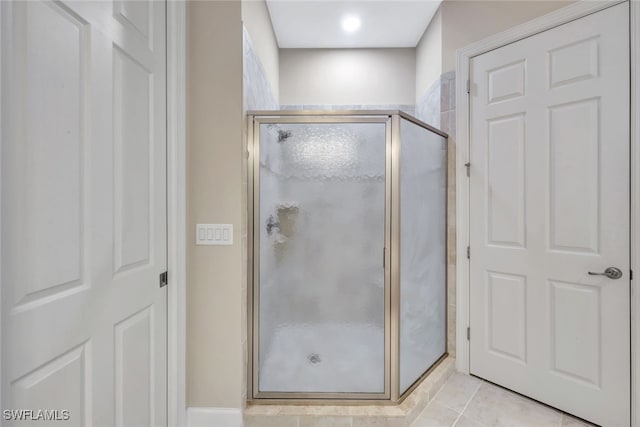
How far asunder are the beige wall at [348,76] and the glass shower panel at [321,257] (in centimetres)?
144

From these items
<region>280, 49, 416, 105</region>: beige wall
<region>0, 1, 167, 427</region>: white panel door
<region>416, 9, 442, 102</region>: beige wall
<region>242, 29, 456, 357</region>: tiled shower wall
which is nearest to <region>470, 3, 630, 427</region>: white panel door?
<region>242, 29, 456, 357</region>: tiled shower wall

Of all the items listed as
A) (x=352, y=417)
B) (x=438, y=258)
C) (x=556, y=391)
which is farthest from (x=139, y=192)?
(x=556, y=391)

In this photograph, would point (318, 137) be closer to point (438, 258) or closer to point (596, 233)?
point (438, 258)

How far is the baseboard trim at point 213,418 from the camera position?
1490 mm

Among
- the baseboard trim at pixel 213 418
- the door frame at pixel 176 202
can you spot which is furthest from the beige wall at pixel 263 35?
the baseboard trim at pixel 213 418

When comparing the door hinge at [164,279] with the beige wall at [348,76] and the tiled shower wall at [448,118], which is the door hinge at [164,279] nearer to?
the tiled shower wall at [448,118]

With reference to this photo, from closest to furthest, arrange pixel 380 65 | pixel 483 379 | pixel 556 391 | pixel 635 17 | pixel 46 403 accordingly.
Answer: pixel 46 403 < pixel 635 17 < pixel 556 391 < pixel 483 379 < pixel 380 65

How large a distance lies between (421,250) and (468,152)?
75 centimetres

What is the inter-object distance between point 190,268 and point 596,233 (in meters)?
2.11

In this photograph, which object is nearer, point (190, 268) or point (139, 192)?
point (139, 192)

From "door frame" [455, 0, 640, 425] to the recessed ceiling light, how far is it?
2.85ft

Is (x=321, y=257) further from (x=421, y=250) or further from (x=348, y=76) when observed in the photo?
(x=348, y=76)

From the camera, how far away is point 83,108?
36.7 inches

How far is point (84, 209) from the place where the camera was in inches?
36.9
